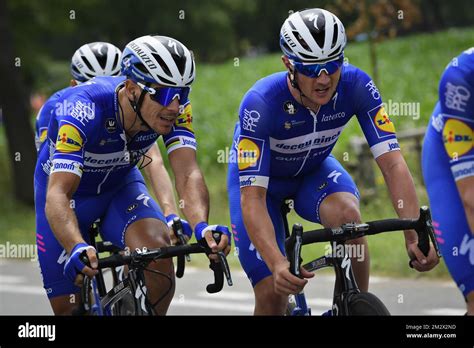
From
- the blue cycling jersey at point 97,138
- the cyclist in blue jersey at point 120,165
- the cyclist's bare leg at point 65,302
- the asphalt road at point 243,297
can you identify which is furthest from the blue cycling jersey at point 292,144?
the asphalt road at point 243,297

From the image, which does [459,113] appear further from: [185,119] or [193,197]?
[185,119]

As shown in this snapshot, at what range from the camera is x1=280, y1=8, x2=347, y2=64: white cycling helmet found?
5.34 metres

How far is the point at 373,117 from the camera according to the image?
18.6 feet

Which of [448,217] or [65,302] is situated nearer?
[448,217]

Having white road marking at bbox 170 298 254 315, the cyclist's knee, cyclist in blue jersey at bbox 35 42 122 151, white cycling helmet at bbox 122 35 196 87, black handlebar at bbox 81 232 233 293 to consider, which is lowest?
white road marking at bbox 170 298 254 315

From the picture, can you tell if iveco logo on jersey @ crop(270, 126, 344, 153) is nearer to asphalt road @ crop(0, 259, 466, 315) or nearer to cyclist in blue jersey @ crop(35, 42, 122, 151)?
cyclist in blue jersey @ crop(35, 42, 122, 151)

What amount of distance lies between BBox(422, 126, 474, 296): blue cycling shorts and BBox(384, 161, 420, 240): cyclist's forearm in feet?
2.38

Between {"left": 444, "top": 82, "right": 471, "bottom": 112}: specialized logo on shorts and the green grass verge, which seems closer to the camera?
{"left": 444, "top": 82, "right": 471, "bottom": 112}: specialized logo on shorts

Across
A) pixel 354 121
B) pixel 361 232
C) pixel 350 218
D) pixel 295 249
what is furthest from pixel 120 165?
pixel 354 121

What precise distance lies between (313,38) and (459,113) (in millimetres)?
1233

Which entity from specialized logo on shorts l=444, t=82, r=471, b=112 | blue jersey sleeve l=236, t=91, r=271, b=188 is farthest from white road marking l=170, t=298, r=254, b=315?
specialized logo on shorts l=444, t=82, r=471, b=112

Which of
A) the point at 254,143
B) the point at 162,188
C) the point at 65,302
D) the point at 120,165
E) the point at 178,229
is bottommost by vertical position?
the point at 65,302

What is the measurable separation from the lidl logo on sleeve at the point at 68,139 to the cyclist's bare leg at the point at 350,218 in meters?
1.42

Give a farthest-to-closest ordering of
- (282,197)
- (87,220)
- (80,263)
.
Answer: (87,220) → (282,197) → (80,263)
